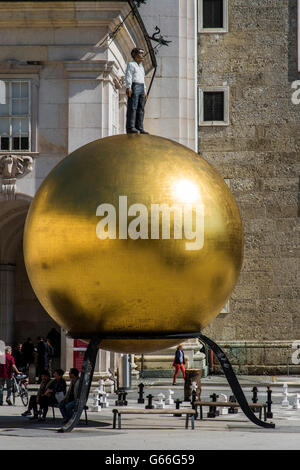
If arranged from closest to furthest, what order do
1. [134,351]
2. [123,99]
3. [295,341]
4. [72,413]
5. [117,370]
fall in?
1. [134,351]
2. [72,413]
3. [117,370]
4. [123,99]
5. [295,341]

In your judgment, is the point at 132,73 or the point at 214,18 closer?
the point at 132,73

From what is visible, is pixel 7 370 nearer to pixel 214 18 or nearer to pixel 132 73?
pixel 132 73

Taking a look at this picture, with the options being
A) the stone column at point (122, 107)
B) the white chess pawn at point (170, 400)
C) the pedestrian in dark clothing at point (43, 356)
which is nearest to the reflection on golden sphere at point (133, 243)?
the white chess pawn at point (170, 400)

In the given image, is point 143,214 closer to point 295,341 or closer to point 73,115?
point 73,115

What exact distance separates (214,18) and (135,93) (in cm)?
2014

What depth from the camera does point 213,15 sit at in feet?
130

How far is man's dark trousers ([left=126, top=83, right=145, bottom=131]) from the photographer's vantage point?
20.0m

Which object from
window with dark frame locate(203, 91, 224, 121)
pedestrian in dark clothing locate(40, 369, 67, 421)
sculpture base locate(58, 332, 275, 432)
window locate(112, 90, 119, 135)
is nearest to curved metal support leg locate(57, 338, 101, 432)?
sculpture base locate(58, 332, 275, 432)

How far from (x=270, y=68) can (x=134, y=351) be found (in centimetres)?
2228

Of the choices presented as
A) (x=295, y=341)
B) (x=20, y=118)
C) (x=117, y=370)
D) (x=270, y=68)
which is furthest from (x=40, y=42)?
(x=295, y=341)

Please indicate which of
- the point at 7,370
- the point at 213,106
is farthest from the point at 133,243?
the point at 213,106

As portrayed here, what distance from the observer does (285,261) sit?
38.9 m

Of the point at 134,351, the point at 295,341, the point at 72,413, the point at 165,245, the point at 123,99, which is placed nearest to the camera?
the point at 165,245

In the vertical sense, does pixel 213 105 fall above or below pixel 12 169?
above
